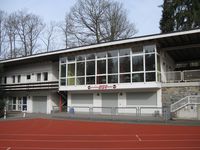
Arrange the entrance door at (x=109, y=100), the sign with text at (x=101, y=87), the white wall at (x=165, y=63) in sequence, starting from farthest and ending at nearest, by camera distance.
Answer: the entrance door at (x=109, y=100) → the sign with text at (x=101, y=87) → the white wall at (x=165, y=63)

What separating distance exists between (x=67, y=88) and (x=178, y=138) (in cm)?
1771

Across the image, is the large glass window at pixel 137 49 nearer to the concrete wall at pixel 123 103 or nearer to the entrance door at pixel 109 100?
the concrete wall at pixel 123 103

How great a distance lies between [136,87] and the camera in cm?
2444

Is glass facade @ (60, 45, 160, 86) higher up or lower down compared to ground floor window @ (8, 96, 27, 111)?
higher up

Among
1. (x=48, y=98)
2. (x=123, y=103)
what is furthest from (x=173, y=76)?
(x=48, y=98)

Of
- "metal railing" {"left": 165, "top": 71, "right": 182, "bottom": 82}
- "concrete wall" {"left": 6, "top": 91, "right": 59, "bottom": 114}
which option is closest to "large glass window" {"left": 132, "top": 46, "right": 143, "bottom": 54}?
"metal railing" {"left": 165, "top": 71, "right": 182, "bottom": 82}

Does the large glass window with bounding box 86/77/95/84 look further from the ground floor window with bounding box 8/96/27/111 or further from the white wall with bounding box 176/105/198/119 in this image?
the ground floor window with bounding box 8/96/27/111

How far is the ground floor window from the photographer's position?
3609 cm

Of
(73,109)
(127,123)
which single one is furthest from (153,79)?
(73,109)

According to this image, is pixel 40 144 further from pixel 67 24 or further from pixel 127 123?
pixel 67 24

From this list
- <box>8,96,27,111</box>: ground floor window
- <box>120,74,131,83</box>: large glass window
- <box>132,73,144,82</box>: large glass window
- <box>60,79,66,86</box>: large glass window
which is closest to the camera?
<box>132,73,144,82</box>: large glass window

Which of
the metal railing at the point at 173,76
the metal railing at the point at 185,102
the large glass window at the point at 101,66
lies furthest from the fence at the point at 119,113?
the large glass window at the point at 101,66

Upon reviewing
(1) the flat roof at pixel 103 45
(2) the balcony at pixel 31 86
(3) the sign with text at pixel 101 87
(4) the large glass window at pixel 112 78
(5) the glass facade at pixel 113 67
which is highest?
(1) the flat roof at pixel 103 45

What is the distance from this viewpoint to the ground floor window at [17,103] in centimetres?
3609
